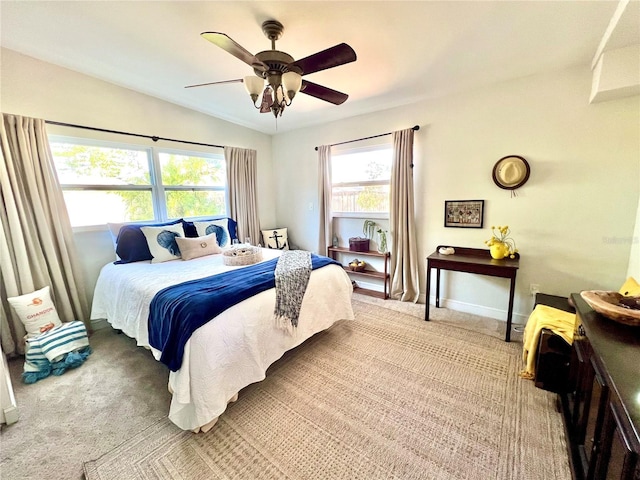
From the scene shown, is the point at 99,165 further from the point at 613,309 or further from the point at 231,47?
the point at 613,309

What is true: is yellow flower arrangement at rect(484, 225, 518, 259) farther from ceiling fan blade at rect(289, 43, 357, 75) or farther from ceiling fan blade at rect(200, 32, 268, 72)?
ceiling fan blade at rect(200, 32, 268, 72)

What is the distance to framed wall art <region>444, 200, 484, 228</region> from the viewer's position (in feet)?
9.57

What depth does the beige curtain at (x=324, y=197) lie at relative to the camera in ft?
12.9

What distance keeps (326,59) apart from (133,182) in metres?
2.69

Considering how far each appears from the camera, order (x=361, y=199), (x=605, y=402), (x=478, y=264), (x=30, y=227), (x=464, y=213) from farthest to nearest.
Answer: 1. (x=361, y=199)
2. (x=464, y=213)
3. (x=478, y=264)
4. (x=30, y=227)
5. (x=605, y=402)

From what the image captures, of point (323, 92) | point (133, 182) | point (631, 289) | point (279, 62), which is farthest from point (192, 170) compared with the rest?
point (631, 289)

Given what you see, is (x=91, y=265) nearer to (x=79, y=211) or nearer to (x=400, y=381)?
(x=79, y=211)

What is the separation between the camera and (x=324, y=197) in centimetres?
400

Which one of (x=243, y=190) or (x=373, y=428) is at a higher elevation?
(x=243, y=190)

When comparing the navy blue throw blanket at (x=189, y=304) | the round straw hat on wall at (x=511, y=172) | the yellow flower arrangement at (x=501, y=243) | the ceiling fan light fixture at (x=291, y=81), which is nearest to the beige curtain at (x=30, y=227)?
the navy blue throw blanket at (x=189, y=304)

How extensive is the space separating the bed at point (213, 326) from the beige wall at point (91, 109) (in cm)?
42

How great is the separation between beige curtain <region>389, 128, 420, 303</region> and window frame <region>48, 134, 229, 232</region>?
247 centimetres

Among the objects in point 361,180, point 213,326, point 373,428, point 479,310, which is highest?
point 361,180

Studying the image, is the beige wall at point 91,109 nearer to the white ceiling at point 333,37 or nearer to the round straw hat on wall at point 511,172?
the white ceiling at point 333,37
